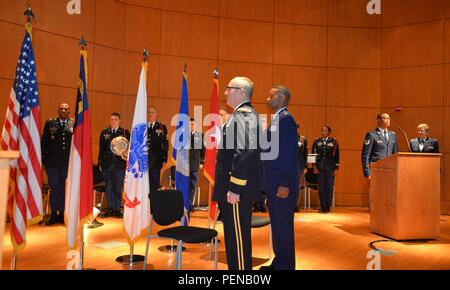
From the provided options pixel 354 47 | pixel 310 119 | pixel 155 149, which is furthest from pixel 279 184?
pixel 354 47

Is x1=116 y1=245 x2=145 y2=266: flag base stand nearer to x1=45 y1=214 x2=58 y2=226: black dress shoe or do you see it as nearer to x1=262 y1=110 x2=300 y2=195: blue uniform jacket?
x1=262 y1=110 x2=300 y2=195: blue uniform jacket

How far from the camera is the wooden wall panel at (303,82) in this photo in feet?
28.1

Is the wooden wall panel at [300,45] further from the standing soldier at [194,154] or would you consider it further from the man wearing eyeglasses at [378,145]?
the man wearing eyeglasses at [378,145]

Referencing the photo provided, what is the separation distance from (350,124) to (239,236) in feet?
21.2

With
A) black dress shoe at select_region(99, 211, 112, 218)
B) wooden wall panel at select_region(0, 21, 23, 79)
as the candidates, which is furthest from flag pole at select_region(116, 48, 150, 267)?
wooden wall panel at select_region(0, 21, 23, 79)

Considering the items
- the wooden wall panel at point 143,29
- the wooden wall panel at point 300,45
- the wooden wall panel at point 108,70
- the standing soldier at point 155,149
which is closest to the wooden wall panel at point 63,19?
the wooden wall panel at point 108,70

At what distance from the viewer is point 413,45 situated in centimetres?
847

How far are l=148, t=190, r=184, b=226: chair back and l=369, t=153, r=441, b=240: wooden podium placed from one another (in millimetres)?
2960

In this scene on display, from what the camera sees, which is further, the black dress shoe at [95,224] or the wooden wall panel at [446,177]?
the wooden wall panel at [446,177]

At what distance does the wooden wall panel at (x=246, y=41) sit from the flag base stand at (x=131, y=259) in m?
5.20

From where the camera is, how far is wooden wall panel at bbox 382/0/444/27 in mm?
8242

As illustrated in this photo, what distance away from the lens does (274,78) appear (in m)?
8.51

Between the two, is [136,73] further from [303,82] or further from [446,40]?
[446,40]
